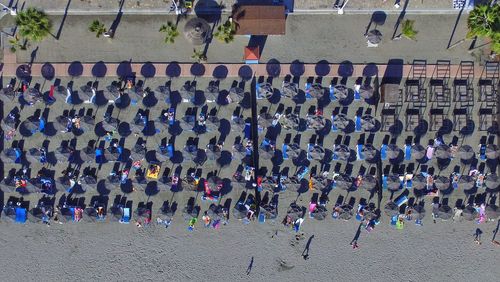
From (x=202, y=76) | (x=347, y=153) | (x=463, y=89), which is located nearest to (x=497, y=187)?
(x=463, y=89)

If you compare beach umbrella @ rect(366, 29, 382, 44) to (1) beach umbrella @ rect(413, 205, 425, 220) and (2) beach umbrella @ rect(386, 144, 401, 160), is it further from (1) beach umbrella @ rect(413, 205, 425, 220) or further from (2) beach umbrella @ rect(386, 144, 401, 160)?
(1) beach umbrella @ rect(413, 205, 425, 220)

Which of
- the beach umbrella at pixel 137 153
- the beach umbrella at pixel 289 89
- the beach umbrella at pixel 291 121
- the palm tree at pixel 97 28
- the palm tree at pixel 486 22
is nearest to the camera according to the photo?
the palm tree at pixel 486 22

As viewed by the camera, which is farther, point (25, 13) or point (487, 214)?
point (487, 214)

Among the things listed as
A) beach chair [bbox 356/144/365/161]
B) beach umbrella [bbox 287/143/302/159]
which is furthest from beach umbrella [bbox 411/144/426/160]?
beach umbrella [bbox 287/143/302/159]

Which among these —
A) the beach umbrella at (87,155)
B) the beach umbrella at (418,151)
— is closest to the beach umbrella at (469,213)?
the beach umbrella at (418,151)

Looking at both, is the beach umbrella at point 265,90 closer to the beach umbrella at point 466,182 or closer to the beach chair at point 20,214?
the beach umbrella at point 466,182

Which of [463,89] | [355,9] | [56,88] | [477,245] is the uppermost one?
[355,9]

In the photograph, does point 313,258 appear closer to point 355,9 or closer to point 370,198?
point 370,198

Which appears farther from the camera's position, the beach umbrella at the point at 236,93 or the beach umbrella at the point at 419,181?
the beach umbrella at the point at 419,181
